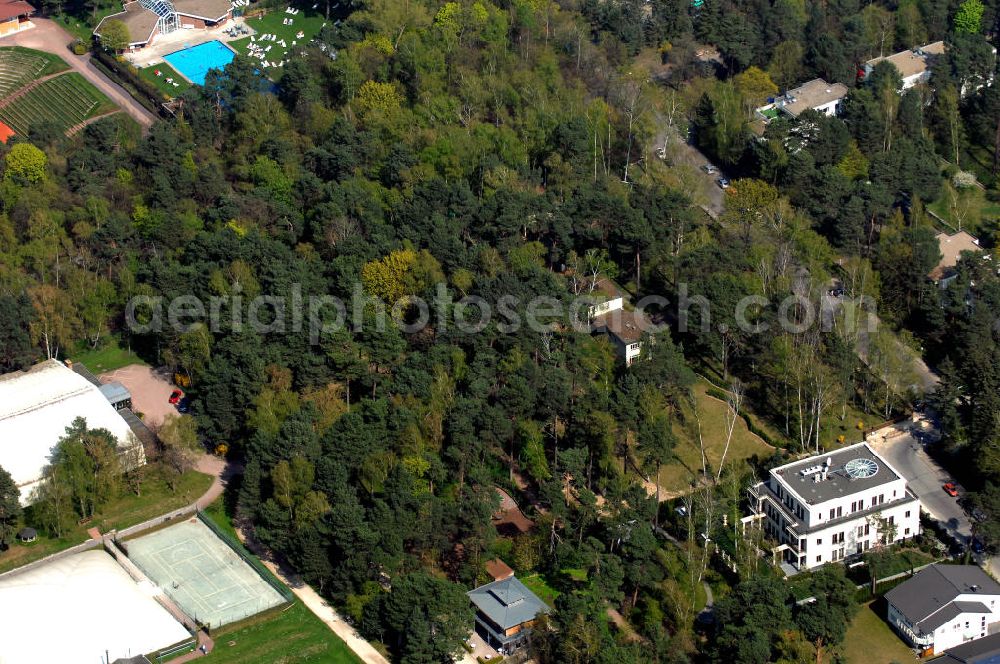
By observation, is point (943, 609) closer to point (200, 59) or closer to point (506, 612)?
point (506, 612)

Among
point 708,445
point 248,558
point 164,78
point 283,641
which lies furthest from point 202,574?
point 164,78

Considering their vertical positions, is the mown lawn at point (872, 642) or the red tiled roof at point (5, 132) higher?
the red tiled roof at point (5, 132)

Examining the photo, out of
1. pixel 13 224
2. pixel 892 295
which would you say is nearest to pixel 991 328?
pixel 892 295

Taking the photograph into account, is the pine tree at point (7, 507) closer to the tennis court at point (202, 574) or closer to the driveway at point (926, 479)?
the tennis court at point (202, 574)

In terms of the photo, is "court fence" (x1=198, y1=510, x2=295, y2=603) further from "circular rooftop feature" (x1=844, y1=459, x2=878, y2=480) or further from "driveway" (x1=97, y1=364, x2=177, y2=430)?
"circular rooftop feature" (x1=844, y1=459, x2=878, y2=480)

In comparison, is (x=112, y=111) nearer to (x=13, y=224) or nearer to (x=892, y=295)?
(x=13, y=224)

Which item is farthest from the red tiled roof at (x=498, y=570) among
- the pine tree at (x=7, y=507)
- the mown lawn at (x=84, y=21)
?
the mown lawn at (x=84, y=21)

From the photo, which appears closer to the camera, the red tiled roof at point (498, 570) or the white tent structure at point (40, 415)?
the red tiled roof at point (498, 570)
